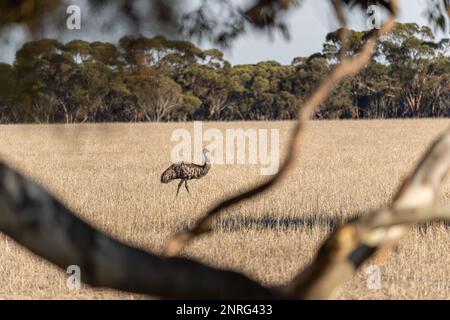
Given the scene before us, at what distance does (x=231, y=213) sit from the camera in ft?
30.8

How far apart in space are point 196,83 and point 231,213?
48.4 meters

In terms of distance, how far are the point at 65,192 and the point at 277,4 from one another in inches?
367

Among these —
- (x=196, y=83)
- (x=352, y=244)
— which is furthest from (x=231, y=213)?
(x=196, y=83)

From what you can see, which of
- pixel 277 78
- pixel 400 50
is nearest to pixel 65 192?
pixel 400 50

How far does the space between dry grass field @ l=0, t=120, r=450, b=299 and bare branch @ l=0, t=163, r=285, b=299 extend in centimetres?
66

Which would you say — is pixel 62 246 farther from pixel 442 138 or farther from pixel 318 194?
pixel 318 194

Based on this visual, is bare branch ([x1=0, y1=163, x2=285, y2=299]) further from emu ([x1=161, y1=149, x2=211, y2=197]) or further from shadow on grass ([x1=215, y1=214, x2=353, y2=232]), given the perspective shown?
emu ([x1=161, y1=149, x2=211, y2=197])

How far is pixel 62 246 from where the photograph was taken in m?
2.17

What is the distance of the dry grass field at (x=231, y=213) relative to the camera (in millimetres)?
5707

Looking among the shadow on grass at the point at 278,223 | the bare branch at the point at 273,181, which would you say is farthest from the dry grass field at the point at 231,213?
the bare branch at the point at 273,181

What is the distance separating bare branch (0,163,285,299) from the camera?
7.16ft

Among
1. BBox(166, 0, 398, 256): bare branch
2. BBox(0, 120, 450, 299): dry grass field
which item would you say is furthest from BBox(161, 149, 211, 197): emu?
BBox(166, 0, 398, 256): bare branch

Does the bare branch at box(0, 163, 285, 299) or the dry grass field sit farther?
the dry grass field

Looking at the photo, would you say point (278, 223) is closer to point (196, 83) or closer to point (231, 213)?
point (231, 213)
